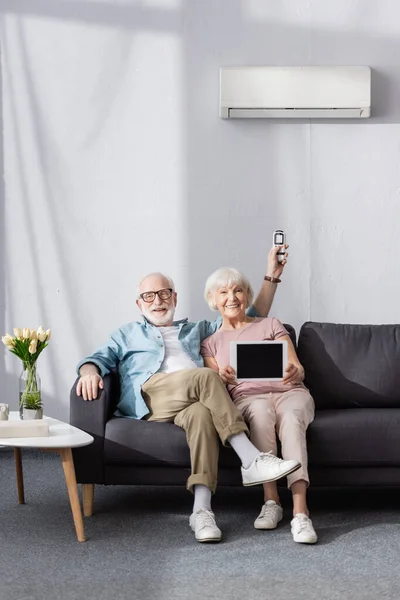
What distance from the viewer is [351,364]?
4211mm

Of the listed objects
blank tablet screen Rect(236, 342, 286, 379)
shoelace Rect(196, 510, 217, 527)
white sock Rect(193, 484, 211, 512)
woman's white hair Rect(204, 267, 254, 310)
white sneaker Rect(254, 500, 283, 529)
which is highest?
woman's white hair Rect(204, 267, 254, 310)

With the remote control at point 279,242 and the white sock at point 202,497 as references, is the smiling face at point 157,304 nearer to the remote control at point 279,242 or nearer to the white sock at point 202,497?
the remote control at point 279,242

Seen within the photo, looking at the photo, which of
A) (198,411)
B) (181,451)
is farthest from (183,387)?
(181,451)

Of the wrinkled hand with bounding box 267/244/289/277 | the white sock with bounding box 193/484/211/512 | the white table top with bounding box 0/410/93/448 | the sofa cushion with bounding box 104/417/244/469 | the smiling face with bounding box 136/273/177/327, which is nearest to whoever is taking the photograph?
the white table top with bounding box 0/410/93/448

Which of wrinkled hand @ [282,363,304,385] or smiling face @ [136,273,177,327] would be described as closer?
wrinkled hand @ [282,363,304,385]

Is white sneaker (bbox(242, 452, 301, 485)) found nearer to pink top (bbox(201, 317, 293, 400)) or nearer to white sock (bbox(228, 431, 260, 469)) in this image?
white sock (bbox(228, 431, 260, 469))

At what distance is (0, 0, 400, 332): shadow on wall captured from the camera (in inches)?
195

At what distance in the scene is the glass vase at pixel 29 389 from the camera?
12.0ft

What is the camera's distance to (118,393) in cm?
403

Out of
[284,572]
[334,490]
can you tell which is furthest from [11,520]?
[334,490]

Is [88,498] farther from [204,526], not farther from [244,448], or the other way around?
[244,448]

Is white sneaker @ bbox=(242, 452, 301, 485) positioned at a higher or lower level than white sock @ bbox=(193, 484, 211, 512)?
higher

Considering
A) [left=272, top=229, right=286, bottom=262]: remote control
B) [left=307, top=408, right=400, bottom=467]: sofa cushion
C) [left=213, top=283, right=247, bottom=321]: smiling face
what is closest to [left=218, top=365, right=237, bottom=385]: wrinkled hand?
[left=213, top=283, right=247, bottom=321]: smiling face

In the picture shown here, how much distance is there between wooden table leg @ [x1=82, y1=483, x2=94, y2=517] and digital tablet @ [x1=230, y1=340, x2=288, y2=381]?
77 cm
